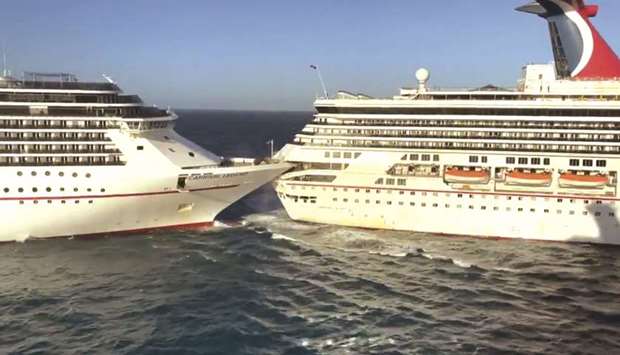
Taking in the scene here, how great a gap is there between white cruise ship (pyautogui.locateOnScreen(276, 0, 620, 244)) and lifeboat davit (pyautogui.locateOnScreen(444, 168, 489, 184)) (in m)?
0.07

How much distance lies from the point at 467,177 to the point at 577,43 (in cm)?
1663

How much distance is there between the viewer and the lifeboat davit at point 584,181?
36.4 m

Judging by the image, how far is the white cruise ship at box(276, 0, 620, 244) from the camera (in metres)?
37.2

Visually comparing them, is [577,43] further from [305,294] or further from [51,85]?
[51,85]

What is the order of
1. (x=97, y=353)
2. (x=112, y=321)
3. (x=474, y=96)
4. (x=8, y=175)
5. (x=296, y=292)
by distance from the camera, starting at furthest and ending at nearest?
(x=474, y=96) < (x=8, y=175) < (x=296, y=292) < (x=112, y=321) < (x=97, y=353)

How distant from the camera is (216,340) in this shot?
22.8 m

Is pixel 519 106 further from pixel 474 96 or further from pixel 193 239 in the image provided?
pixel 193 239

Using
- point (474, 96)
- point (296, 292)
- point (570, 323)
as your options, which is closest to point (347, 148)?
point (474, 96)

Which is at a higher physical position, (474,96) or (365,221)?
(474,96)

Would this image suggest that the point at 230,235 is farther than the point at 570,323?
Yes

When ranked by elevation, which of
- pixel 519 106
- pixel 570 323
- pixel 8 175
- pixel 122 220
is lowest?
pixel 570 323

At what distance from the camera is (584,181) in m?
36.5

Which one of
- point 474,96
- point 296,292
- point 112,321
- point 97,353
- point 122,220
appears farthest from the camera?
point 474,96

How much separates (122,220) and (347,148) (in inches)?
637
